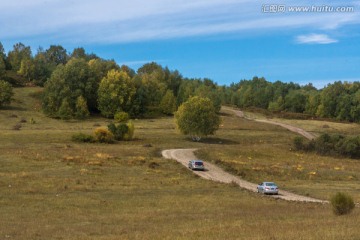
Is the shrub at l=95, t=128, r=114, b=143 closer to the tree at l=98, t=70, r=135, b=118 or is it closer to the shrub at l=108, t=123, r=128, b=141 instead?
the shrub at l=108, t=123, r=128, b=141

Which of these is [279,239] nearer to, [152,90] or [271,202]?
[271,202]

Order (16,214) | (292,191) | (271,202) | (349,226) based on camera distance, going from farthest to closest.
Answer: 1. (292,191)
2. (271,202)
3. (16,214)
4. (349,226)

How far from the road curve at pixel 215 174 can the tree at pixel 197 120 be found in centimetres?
1939

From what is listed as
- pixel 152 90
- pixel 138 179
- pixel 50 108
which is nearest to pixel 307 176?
pixel 138 179

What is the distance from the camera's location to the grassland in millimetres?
23141

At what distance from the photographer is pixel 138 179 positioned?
5609cm

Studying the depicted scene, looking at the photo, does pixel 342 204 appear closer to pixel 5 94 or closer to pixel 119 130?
pixel 119 130

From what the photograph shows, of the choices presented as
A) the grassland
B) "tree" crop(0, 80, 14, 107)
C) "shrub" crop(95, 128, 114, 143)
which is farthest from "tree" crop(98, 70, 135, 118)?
"shrub" crop(95, 128, 114, 143)

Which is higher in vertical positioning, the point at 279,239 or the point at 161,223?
the point at 279,239

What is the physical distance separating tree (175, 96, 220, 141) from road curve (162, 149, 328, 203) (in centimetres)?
1939

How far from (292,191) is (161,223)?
30311 mm

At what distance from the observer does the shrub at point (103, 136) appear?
103 meters

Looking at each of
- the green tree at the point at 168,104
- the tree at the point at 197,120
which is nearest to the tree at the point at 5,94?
the green tree at the point at 168,104

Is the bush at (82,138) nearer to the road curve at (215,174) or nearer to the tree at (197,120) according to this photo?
the road curve at (215,174)
